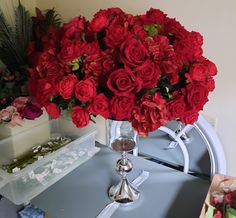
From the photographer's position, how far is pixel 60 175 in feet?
3.40

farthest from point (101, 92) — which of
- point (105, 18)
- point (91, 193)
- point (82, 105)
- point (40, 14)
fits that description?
point (40, 14)

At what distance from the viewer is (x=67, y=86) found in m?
0.65

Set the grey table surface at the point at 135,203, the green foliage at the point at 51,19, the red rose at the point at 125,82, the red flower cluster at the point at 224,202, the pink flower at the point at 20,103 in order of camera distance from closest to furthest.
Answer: the red rose at the point at 125,82 < the red flower cluster at the point at 224,202 < the grey table surface at the point at 135,203 < the pink flower at the point at 20,103 < the green foliage at the point at 51,19

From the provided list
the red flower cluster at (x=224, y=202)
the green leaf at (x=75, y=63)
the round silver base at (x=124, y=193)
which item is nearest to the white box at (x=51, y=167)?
the round silver base at (x=124, y=193)

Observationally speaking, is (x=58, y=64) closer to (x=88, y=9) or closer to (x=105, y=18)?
(x=105, y=18)

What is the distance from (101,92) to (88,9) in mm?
590

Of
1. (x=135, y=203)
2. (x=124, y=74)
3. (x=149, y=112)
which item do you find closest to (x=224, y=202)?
(x=135, y=203)

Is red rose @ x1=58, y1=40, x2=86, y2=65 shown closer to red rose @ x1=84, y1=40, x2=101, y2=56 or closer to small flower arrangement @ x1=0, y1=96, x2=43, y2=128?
red rose @ x1=84, y1=40, x2=101, y2=56

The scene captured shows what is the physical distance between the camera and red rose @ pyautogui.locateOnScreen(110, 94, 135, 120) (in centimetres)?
64

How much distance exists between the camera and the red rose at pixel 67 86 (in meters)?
0.65

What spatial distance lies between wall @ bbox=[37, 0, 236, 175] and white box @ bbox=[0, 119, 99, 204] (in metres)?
0.51

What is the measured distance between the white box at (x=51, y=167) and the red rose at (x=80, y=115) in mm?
357

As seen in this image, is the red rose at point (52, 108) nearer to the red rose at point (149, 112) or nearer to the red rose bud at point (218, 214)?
the red rose at point (149, 112)

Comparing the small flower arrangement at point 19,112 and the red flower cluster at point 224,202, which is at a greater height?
the small flower arrangement at point 19,112
